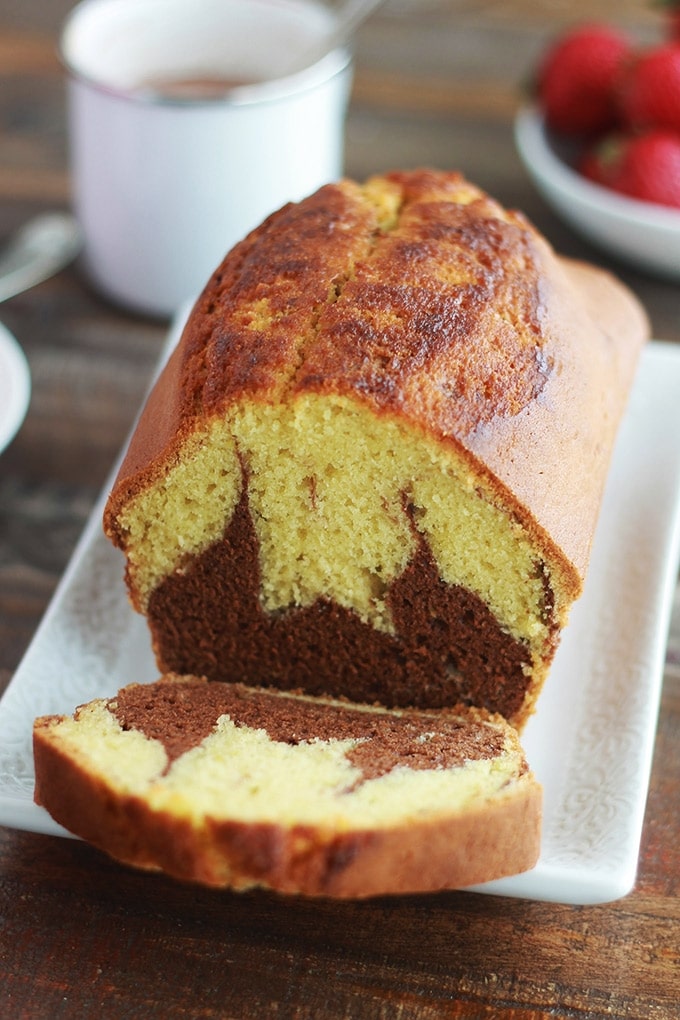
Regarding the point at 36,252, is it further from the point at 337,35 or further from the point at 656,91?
the point at 656,91

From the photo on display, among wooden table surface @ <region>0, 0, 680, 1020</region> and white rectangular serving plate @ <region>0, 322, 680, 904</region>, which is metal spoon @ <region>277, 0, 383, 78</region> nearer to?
white rectangular serving plate @ <region>0, 322, 680, 904</region>

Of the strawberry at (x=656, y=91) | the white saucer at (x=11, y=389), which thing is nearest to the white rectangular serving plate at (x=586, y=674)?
the white saucer at (x=11, y=389)

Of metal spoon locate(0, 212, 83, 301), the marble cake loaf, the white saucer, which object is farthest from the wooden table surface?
metal spoon locate(0, 212, 83, 301)

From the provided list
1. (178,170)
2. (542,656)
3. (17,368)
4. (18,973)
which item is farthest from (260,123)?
(18,973)

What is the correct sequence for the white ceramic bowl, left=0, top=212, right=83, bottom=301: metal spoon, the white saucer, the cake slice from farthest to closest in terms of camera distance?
left=0, top=212, right=83, bottom=301: metal spoon < the white ceramic bowl < the white saucer < the cake slice

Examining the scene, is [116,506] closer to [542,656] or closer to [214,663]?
[214,663]

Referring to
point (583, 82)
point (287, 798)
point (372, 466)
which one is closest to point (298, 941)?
point (287, 798)
